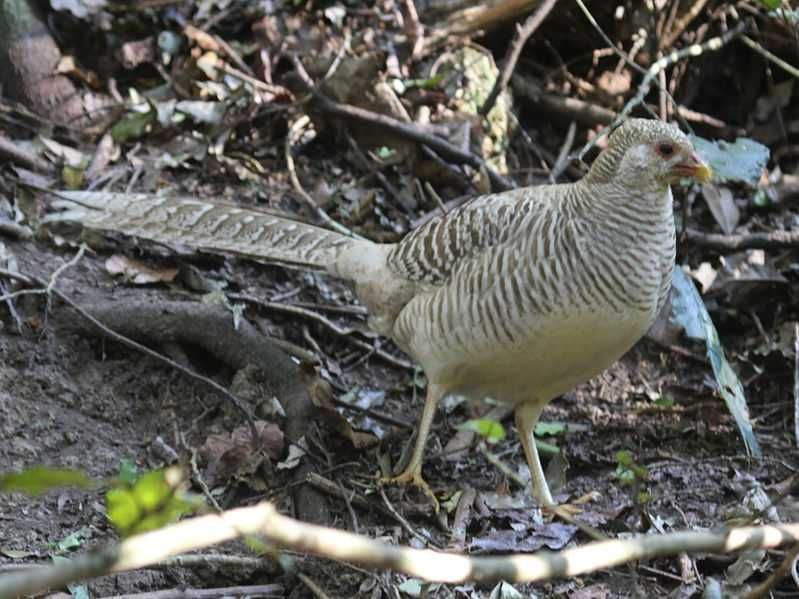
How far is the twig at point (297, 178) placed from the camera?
5.99 meters

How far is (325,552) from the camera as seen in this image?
1786mm

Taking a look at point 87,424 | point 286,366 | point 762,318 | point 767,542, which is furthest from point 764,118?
point 767,542

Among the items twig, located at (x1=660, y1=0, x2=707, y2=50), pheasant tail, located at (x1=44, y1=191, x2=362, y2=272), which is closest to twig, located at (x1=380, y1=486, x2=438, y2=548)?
pheasant tail, located at (x1=44, y1=191, x2=362, y2=272)

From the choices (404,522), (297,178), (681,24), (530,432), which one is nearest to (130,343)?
(404,522)

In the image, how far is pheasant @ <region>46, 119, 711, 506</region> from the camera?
4086mm

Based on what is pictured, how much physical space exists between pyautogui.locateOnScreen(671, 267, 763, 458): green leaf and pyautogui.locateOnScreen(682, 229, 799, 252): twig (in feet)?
2.92

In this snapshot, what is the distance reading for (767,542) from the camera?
231 centimetres

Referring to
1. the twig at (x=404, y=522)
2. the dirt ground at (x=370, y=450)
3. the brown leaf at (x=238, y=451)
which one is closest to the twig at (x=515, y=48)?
the dirt ground at (x=370, y=450)

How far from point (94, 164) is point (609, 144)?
123 inches

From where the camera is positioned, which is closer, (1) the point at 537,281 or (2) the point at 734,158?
(1) the point at 537,281

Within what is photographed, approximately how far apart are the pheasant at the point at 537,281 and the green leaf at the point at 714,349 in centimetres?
42

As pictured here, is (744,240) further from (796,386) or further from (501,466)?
(501,466)

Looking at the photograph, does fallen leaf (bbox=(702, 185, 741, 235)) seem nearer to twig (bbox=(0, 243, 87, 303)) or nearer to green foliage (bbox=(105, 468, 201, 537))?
twig (bbox=(0, 243, 87, 303))

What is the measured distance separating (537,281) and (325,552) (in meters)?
2.45
